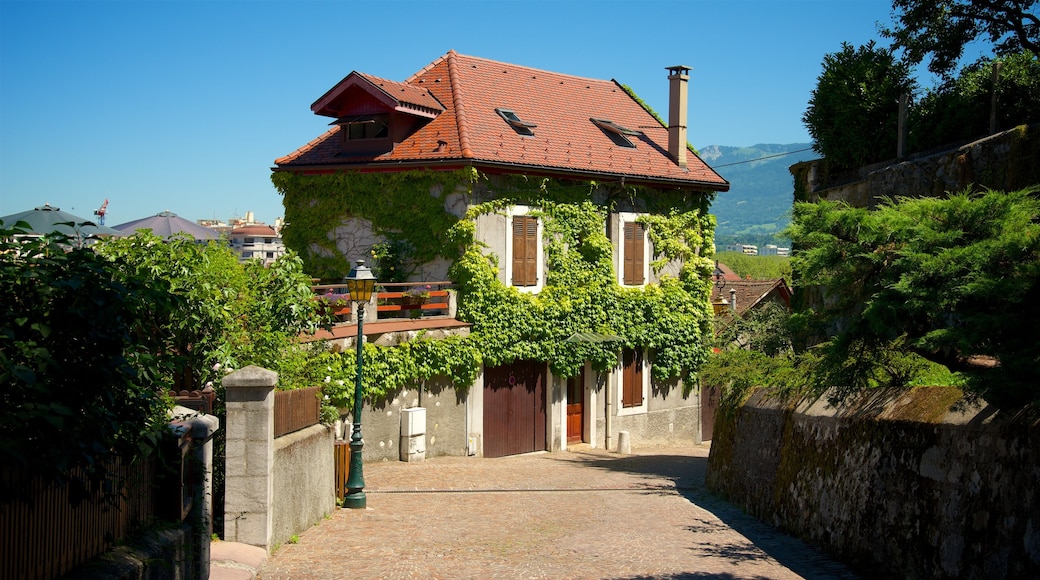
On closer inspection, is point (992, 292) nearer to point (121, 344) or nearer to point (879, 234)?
point (879, 234)

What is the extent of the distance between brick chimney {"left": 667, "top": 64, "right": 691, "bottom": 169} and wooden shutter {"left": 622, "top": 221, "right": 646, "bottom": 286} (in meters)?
2.92

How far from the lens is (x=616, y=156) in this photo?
27359mm

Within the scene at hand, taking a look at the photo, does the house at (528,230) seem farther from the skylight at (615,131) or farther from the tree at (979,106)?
the tree at (979,106)

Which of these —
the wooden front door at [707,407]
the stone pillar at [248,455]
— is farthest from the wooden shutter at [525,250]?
the stone pillar at [248,455]

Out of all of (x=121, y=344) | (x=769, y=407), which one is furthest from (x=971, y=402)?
(x=121, y=344)

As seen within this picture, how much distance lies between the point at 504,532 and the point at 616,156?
50.0 ft

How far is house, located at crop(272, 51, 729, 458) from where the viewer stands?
945 inches

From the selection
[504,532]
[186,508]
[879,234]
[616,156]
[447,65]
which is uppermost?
[447,65]

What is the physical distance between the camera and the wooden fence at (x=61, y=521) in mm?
6199

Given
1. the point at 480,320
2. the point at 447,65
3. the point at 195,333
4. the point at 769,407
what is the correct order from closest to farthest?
the point at 195,333, the point at 769,407, the point at 480,320, the point at 447,65

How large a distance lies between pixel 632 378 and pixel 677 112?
306 inches

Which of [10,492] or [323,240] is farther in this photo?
[323,240]

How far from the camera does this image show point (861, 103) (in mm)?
23812

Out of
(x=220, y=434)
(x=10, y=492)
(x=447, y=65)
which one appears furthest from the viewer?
(x=447, y=65)
